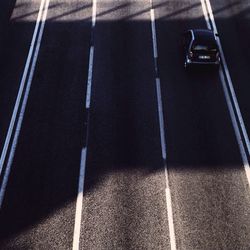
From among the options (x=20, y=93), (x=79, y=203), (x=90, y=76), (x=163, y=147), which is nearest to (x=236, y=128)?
(x=163, y=147)

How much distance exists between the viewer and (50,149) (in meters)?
18.4

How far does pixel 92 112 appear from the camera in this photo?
2014 centimetres

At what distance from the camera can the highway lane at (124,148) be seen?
15.5 m

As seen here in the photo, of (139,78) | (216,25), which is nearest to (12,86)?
(139,78)

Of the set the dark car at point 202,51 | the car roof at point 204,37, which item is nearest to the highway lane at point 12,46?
the dark car at point 202,51

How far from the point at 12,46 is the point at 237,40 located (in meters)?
14.9

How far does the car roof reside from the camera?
22159 mm

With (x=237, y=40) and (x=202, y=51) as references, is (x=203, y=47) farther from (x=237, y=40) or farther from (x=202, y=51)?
(x=237, y=40)

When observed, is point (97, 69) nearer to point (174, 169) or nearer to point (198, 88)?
point (198, 88)

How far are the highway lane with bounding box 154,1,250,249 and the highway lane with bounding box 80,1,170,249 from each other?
0.77 metres

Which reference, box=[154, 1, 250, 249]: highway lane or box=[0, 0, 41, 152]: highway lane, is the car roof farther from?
box=[0, 0, 41, 152]: highway lane

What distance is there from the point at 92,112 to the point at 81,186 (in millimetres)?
4739

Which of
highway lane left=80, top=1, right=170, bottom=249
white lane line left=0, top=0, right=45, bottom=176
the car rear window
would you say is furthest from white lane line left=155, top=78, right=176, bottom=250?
white lane line left=0, top=0, right=45, bottom=176

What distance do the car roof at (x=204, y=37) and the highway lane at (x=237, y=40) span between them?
2031mm
